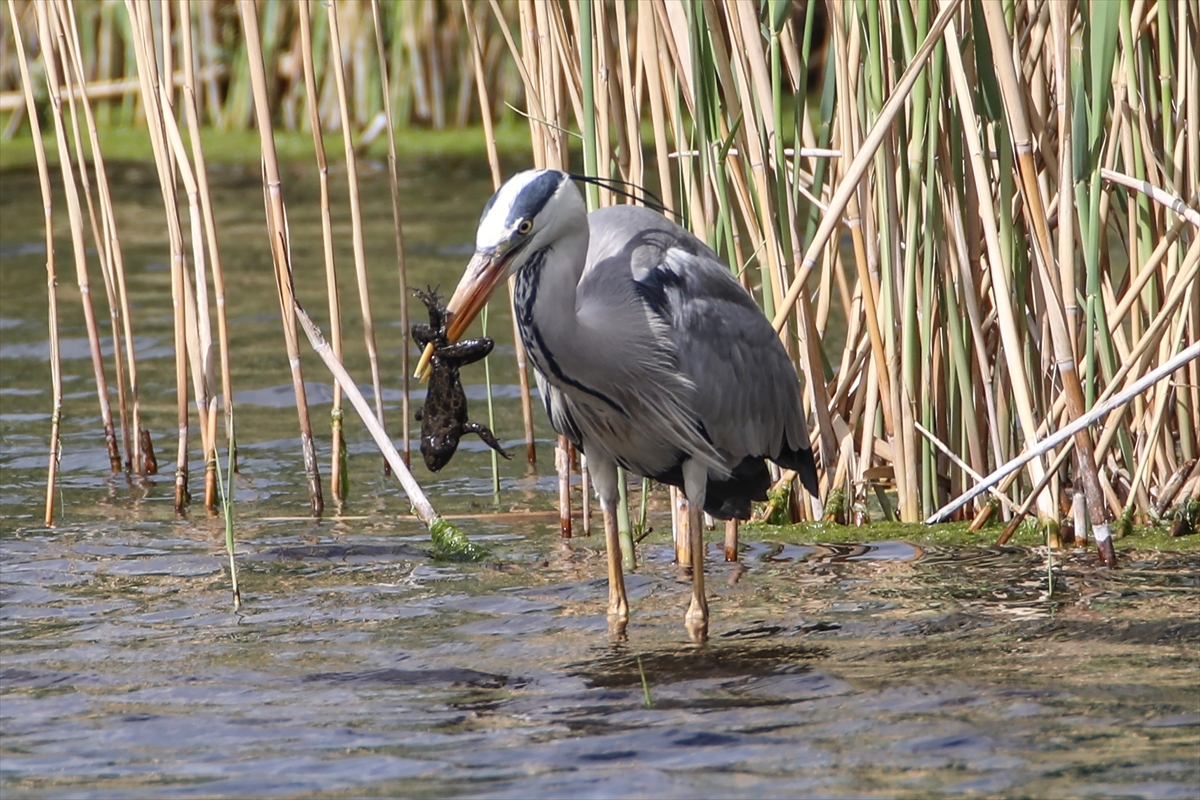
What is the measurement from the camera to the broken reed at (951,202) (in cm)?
377

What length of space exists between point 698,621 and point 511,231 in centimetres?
113

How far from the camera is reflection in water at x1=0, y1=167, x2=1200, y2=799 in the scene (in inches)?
114

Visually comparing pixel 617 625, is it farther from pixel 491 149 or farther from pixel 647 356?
pixel 491 149

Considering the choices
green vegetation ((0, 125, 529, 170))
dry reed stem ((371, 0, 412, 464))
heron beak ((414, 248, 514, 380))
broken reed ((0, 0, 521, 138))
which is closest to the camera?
heron beak ((414, 248, 514, 380))

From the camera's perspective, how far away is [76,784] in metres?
2.90

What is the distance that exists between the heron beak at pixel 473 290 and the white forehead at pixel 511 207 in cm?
3

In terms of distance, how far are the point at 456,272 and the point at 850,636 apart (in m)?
5.10

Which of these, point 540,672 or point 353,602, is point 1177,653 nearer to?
point 540,672

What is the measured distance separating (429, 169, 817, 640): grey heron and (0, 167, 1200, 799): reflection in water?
1.04 ft

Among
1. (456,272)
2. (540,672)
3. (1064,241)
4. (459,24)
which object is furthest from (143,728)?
(459,24)

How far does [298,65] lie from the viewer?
1088 centimetres

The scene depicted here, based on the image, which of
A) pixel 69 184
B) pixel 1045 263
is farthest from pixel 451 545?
pixel 1045 263

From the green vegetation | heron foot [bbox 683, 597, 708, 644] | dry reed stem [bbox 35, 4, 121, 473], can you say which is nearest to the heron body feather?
heron foot [bbox 683, 597, 708, 644]

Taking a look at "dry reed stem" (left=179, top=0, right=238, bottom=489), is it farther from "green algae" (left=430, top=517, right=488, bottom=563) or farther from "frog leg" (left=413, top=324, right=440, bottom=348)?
"frog leg" (left=413, top=324, right=440, bottom=348)
